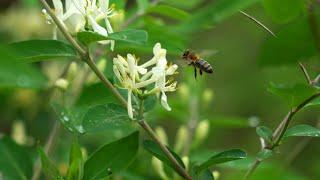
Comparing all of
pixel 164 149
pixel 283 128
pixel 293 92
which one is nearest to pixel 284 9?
pixel 293 92

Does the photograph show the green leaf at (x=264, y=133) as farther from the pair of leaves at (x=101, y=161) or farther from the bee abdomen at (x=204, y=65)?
the bee abdomen at (x=204, y=65)

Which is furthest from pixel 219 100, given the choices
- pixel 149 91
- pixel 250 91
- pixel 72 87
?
pixel 149 91

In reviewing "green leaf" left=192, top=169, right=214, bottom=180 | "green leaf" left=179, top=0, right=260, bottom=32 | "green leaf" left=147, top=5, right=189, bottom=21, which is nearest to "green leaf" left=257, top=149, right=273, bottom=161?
"green leaf" left=192, top=169, right=214, bottom=180

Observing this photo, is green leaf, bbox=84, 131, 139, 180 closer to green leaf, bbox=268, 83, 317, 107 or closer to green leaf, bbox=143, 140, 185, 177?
green leaf, bbox=143, 140, 185, 177

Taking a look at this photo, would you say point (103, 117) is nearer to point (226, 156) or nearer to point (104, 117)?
point (104, 117)

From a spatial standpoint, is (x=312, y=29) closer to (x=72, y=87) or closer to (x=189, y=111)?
(x=72, y=87)

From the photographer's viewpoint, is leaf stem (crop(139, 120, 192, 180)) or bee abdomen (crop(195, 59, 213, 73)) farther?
bee abdomen (crop(195, 59, 213, 73))
